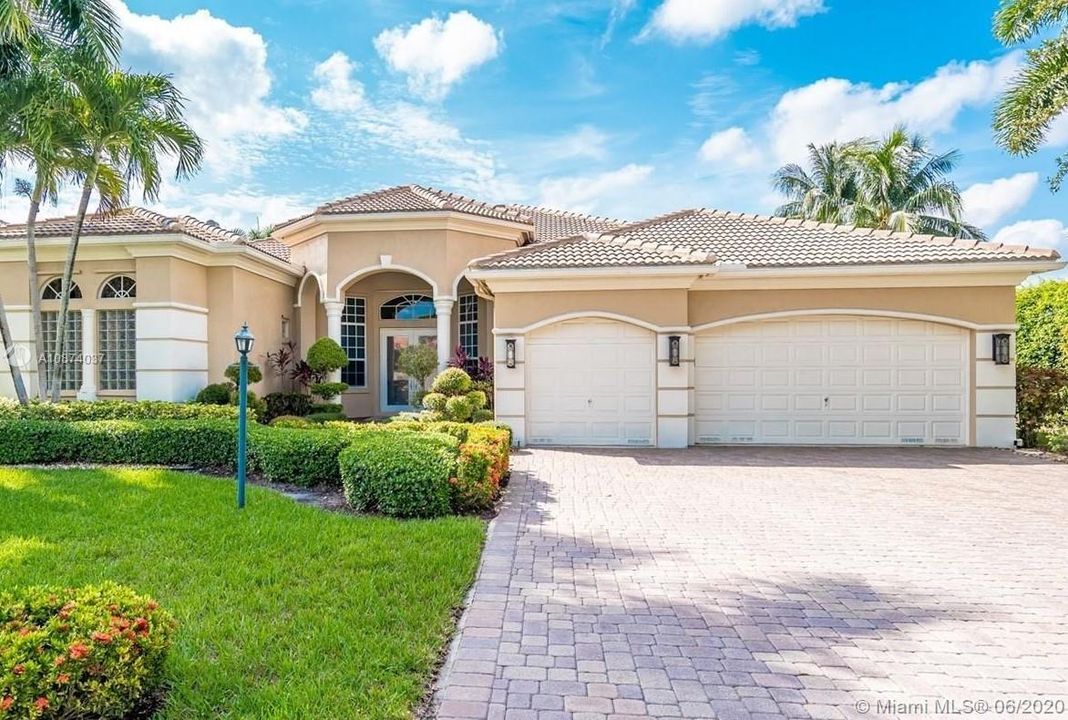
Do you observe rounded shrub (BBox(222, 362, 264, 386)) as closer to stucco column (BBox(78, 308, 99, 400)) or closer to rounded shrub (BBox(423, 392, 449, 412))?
stucco column (BBox(78, 308, 99, 400))

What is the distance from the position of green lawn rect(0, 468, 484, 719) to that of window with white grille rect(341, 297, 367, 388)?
33.3 feet

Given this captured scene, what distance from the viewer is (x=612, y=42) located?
12203 mm

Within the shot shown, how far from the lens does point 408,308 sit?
60.0ft

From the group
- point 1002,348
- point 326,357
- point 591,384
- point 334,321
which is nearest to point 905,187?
point 1002,348

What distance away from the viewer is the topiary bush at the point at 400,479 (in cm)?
662

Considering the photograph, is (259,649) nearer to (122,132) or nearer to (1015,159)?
(122,132)

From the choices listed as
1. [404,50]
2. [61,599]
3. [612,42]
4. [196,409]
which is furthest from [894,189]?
[61,599]

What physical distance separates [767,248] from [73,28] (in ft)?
50.5

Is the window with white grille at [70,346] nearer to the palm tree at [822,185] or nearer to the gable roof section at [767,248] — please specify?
the gable roof section at [767,248]

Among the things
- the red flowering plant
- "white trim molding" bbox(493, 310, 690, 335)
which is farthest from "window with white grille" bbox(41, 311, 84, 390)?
the red flowering plant

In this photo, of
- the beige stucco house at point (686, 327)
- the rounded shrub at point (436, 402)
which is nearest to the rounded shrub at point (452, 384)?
the rounded shrub at point (436, 402)

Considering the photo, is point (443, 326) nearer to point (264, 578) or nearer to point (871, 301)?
point (871, 301)

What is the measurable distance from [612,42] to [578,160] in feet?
14.1

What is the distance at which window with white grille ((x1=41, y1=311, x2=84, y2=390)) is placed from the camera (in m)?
14.0
